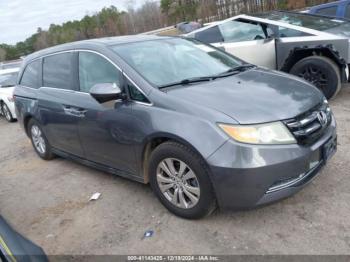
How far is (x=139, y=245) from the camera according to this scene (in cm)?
329

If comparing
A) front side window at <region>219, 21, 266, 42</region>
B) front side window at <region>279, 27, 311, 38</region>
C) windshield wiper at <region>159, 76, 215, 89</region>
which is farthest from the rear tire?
windshield wiper at <region>159, 76, 215, 89</region>

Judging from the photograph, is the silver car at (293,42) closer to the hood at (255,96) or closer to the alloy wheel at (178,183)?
the hood at (255,96)

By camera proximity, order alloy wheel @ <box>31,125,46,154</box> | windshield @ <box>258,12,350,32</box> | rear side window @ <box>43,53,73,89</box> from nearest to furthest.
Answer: rear side window @ <box>43,53,73,89</box> → alloy wheel @ <box>31,125,46,154</box> → windshield @ <box>258,12,350,32</box>

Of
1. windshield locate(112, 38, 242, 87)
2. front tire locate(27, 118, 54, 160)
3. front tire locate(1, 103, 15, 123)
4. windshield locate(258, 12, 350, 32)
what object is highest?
windshield locate(112, 38, 242, 87)

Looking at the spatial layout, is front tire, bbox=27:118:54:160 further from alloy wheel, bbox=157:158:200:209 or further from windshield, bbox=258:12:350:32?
windshield, bbox=258:12:350:32

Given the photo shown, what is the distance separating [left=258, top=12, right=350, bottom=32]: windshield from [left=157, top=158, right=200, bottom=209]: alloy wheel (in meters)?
4.63

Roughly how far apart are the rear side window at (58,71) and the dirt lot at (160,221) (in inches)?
48.8

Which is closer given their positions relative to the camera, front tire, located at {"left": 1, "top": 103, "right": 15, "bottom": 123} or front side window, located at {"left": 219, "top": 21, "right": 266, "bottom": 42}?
front side window, located at {"left": 219, "top": 21, "right": 266, "bottom": 42}

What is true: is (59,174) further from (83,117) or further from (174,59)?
(174,59)

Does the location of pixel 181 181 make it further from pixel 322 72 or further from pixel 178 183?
pixel 322 72

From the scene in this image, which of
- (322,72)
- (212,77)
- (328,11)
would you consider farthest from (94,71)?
(328,11)

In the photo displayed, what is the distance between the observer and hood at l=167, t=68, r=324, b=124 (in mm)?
3117

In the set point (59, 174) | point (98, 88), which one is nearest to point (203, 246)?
point (98, 88)

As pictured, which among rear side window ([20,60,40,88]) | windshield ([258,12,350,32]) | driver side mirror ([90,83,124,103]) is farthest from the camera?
windshield ([258,12,350,32])
